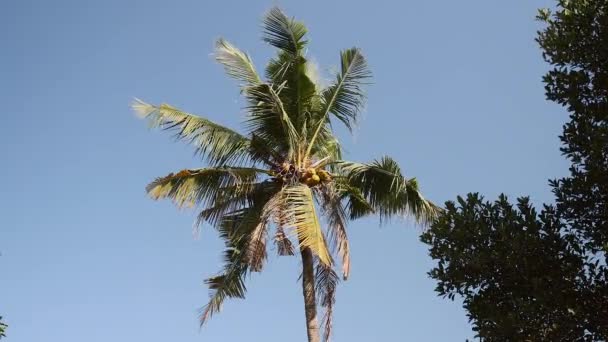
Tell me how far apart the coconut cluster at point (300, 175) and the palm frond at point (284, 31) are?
100 inches

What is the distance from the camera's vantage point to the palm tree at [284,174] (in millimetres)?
12414

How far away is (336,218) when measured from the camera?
13.1 metres

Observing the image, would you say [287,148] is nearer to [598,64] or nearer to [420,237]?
[420,237]

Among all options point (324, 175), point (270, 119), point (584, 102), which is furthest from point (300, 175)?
point (584, 102)

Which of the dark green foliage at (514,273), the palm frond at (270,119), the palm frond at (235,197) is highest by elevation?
the palm frond at (270,119)

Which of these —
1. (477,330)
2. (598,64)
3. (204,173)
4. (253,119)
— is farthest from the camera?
(253,119)

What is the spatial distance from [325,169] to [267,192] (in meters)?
1.31

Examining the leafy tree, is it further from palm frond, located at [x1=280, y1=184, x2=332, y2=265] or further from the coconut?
the coconut

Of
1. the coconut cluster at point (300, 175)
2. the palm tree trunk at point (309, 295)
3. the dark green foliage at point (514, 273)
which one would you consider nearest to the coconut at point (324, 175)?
the coconut cluster at point (300, 175)

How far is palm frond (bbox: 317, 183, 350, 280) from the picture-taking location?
494 inches

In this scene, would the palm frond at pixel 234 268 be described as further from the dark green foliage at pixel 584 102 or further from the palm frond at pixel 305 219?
the dark green foliage at pixel 584 102

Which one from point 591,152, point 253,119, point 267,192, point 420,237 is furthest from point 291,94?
point 591,152

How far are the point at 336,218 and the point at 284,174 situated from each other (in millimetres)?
1313

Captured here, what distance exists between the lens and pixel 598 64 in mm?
8055
